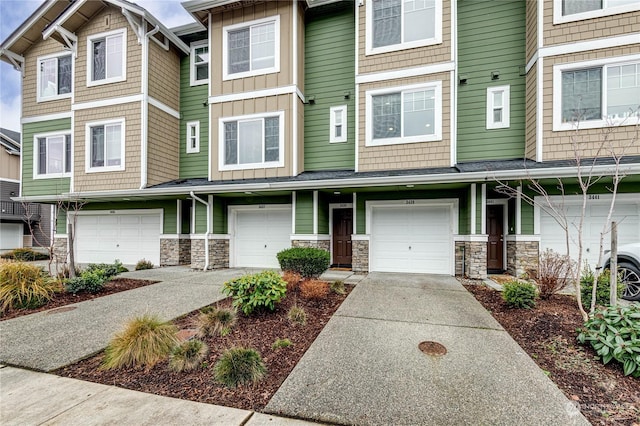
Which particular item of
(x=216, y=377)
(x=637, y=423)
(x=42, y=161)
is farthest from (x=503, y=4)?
(x=42, y=161)

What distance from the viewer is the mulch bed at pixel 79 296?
516 centimetres

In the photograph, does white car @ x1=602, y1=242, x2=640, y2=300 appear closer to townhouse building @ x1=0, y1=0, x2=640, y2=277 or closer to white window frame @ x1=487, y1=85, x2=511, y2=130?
townhouse building @ x1=0, y1=0, x2=640, y2=277

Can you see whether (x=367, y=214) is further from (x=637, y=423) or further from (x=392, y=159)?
(x=637, y=423)

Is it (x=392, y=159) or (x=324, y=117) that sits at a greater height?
(x=324, y=117)

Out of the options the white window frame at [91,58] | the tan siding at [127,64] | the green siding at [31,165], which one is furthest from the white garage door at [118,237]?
the white window frame at [91,58]

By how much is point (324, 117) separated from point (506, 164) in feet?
18.7

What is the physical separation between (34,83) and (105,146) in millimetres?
4755

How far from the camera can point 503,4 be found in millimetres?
8602

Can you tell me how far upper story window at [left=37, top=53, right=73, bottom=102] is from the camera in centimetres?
1141

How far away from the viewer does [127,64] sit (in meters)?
10.3

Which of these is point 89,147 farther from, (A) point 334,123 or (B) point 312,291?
(B) point 312,291

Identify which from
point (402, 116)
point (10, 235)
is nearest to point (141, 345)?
point (402, 116)

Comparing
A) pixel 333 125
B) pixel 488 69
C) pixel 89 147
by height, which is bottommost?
pixel 89 147

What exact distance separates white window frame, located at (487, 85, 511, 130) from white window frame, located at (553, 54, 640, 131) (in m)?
1.20
